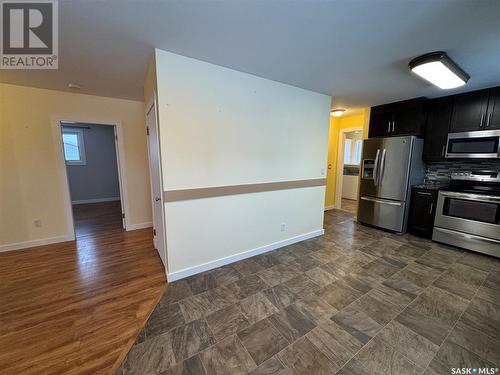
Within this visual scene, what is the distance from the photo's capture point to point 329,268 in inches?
103

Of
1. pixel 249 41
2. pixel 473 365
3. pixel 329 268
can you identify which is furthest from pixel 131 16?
pixel 473 365

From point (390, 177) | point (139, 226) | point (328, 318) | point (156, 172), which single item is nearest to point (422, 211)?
point (390, 177)

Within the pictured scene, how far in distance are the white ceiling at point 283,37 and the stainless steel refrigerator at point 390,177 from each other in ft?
3.92

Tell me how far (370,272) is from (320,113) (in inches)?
97.7

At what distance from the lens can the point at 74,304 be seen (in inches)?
77.9

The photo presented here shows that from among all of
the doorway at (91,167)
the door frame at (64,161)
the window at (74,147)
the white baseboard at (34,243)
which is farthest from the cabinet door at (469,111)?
the window at (74,147)

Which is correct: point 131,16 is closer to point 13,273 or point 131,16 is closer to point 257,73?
point 257,73

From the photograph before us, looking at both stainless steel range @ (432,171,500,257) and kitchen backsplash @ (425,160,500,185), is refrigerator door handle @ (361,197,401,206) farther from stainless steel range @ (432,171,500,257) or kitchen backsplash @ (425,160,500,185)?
kitchen backsplash @ (425,160,500,185)

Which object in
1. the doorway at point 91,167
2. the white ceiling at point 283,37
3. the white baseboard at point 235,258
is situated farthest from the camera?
the doorway at point 91,167

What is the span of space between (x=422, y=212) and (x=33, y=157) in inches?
256

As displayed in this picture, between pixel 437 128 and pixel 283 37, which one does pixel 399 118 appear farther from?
pixel 283 37

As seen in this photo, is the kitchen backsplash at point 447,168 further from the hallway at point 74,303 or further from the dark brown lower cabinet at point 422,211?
the hallway at point 74,303

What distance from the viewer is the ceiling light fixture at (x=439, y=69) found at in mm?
1982

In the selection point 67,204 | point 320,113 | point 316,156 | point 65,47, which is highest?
point 65,47
